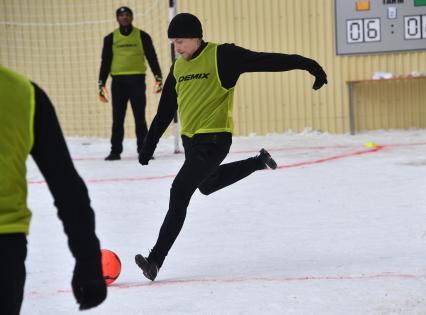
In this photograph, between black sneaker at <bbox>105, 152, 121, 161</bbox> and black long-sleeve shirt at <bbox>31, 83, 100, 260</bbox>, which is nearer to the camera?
black long-sleeve shirt at <bbox>31, 83, 100, 260</bbox>

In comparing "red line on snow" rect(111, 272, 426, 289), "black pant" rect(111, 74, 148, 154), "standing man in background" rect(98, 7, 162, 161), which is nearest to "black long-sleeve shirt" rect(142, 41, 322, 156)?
"red line on snow" rect(111, 272, 426, 289)

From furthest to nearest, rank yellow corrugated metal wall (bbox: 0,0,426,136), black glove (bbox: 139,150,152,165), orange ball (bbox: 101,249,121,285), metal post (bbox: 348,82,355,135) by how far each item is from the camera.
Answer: yellow corrugated metal wall (bbox: 0,0,426,136) < metal post (bbox: 348,82,355,135) < black glove (bbox: 139,150,152,165) < orange ball (bbox: 101,249,121,285)

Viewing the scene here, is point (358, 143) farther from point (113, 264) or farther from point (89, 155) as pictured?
point (113, 264)

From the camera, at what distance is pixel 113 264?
5211 millimetres

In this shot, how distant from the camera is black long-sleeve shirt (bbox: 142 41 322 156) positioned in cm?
526

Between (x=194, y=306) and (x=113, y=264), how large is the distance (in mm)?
756

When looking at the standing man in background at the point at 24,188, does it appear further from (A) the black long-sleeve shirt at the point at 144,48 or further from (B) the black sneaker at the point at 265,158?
(A) the black long-sleeve shirt at the point at 144,48

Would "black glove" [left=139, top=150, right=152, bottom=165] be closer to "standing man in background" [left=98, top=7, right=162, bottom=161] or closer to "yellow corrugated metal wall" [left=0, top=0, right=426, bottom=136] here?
"standing man in background" [left=98, top=7, right=162, bottom=161]

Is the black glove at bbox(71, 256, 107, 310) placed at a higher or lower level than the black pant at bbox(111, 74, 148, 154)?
higher

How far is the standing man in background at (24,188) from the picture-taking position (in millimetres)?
2248

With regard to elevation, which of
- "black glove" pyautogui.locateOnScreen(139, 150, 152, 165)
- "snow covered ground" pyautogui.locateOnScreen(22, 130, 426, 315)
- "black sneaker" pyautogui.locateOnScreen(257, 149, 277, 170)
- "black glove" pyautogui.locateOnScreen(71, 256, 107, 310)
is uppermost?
"black glove" pyautogui.locateOnScreen(71, 256, 107, 310)

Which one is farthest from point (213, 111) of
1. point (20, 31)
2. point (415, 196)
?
point (20, 31)

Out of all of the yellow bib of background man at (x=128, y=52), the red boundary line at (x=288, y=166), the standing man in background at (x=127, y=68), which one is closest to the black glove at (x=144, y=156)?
the red boundary line at (x=288, y=166)

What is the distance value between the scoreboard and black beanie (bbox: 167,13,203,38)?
8.63 metres
